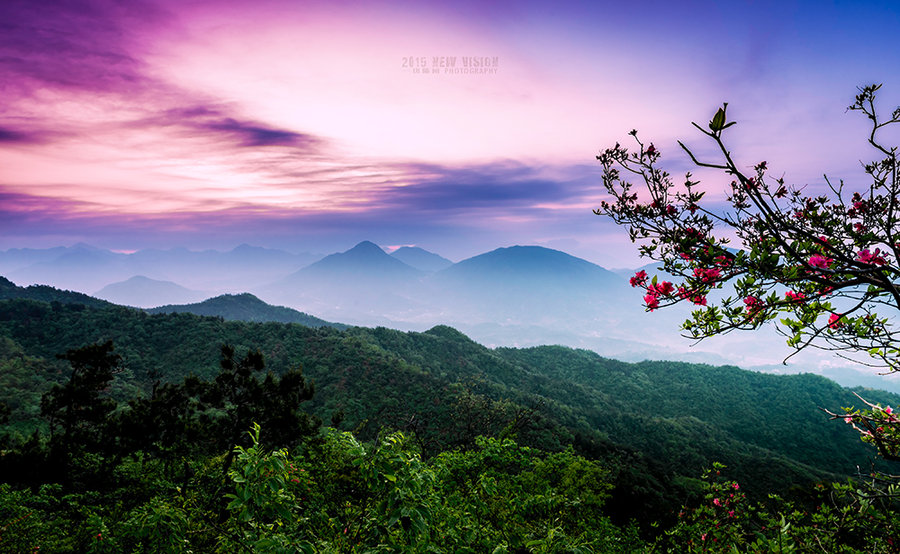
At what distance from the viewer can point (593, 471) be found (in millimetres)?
12406

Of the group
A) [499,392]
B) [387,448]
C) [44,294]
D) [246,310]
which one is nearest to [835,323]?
[387,448]

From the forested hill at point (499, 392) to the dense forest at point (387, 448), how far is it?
0.43 meters

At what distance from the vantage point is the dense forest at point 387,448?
299 cm

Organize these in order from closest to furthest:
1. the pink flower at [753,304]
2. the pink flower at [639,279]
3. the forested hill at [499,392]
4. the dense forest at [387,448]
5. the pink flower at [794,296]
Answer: the pink flower at [794,296]
the pink flower at [753,304]
the dense forest at [387,448]
the pink flower at [639,279]
the forested hill at [499,392]

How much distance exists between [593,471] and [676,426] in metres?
55.7

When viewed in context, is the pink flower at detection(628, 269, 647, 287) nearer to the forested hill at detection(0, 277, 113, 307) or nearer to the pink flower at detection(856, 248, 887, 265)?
the pink flower at detection(856, 248, 887, 265)

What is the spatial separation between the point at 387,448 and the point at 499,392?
57763mm

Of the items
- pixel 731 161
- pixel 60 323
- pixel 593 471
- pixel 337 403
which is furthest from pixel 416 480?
pixel 60 323

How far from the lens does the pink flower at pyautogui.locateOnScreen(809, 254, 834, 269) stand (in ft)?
7.03

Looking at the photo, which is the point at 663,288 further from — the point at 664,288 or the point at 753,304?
the point at 753,304

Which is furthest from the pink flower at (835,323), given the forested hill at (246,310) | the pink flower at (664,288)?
the forested hill at (246,310)

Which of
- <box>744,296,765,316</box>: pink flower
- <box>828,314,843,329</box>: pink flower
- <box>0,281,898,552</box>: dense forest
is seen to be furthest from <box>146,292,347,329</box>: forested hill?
<box>828,314,843,329</box>: pink flower

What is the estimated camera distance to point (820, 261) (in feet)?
Answer: 7.04

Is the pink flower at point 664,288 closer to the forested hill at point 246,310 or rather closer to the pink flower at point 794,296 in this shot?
the pink flower at point 794,296
